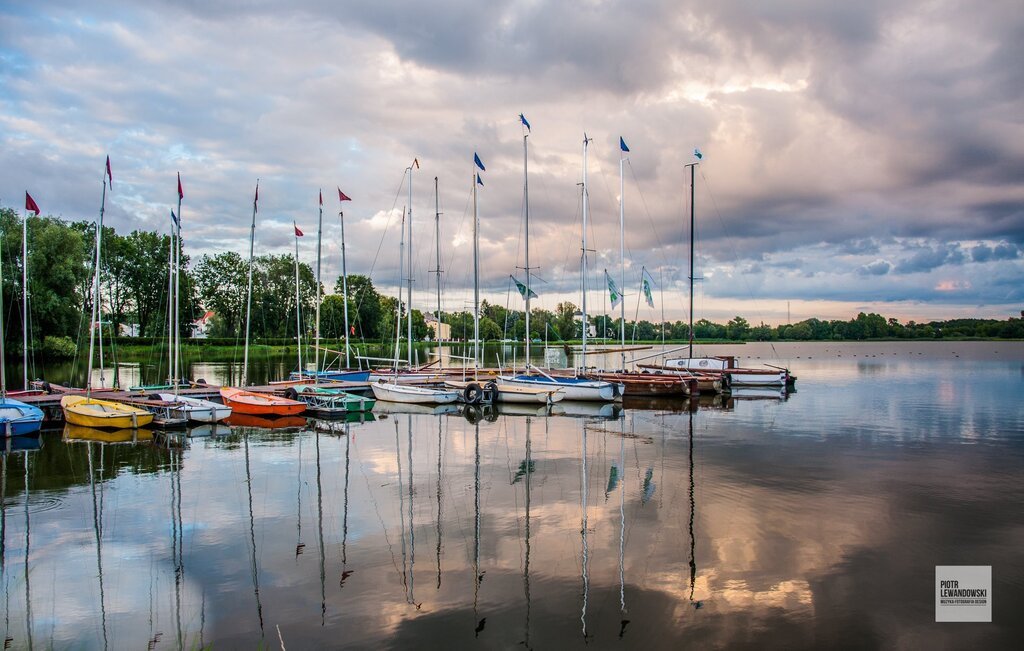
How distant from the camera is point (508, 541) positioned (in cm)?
1523

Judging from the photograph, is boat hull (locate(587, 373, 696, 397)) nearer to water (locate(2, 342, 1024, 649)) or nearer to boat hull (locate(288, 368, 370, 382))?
water (locate(2, 342, 1024, 649))

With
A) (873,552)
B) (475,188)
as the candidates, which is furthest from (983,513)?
(475,188)

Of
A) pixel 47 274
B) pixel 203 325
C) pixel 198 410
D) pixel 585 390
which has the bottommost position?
pixel 198 410

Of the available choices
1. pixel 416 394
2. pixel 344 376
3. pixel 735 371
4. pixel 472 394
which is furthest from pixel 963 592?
pixel 735 371

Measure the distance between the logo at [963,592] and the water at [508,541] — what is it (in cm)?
23

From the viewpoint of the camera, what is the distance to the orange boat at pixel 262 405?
36469mm

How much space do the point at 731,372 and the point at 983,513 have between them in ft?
131

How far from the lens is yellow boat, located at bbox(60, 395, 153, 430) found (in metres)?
31.9

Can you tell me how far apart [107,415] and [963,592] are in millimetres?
35419

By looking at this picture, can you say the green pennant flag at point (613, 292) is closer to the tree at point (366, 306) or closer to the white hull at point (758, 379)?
the white hull at point (758, 379)

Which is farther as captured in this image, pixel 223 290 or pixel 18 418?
pixel 223 290

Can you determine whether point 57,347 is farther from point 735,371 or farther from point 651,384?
point 735,371

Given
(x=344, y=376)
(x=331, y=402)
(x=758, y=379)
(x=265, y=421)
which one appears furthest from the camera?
(x=758, y=379)

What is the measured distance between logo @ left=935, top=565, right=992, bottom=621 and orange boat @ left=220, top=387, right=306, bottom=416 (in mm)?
31601
